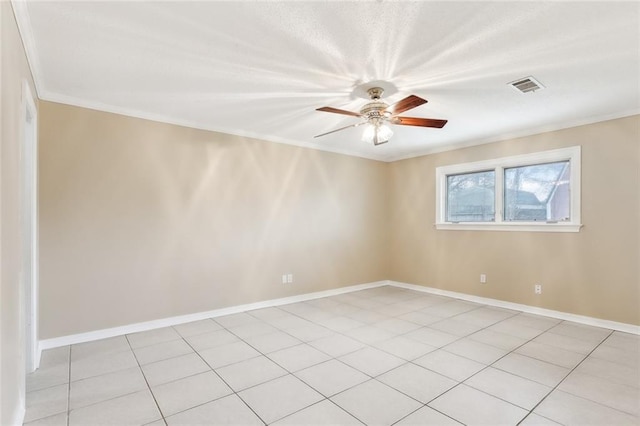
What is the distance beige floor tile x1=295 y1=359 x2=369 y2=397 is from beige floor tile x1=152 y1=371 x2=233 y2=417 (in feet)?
1.97

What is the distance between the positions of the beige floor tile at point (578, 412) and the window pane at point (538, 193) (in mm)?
2595

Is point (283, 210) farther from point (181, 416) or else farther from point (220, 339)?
point (181, 416)

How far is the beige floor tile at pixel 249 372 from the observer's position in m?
2.43

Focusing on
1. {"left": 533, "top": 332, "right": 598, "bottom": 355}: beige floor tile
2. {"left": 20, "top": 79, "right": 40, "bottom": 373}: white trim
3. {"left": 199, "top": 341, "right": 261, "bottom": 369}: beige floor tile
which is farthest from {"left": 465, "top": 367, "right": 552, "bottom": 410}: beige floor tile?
→ {"left": 20, "top": 79, "right": 40, "bottom": 373}: white trim

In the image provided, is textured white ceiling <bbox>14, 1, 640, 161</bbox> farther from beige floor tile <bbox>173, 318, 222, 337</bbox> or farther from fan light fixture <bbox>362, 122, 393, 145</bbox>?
beige floor tile <bbox>173, 318, 222, 337</bbox>

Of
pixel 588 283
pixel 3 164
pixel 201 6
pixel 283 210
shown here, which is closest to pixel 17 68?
pixel 3 164

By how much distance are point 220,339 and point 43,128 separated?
2682mm

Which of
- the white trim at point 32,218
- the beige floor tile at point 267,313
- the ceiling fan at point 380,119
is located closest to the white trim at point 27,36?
the white trim at point 32,218

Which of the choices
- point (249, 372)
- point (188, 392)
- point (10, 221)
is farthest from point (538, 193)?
point (10, 221)

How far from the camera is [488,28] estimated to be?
2031 mm

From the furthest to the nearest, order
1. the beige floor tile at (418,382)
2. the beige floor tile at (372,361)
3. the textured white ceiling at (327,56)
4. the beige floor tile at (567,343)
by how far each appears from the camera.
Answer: the beige floor tile at (567,343) < the beige floor tile at (372,361) < the beige floor tile at (418,382) < the textured white ceiling at (327,56)

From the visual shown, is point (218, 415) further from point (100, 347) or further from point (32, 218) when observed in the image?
point (32, 218)

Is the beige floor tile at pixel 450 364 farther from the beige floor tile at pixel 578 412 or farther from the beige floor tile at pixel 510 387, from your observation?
the beige floor tile at pixel 578 412

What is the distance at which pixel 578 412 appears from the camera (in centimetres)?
205
